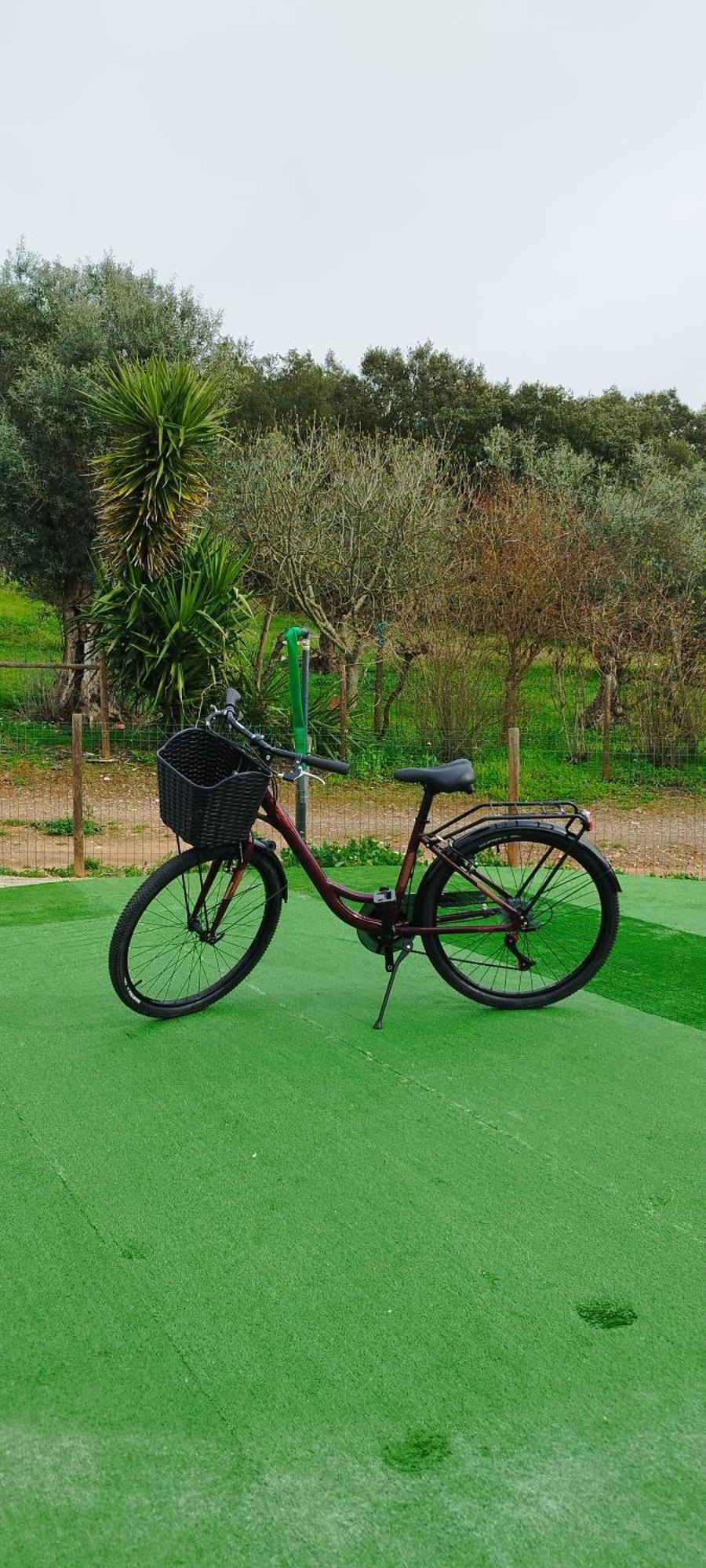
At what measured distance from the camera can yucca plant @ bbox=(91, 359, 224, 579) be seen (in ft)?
37.3

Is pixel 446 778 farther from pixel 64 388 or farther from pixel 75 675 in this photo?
pixel 64 388

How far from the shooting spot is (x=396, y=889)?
3.64m

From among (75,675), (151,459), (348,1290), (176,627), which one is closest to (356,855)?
(348,1290)

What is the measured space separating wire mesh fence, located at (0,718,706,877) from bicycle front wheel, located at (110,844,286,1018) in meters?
4.30

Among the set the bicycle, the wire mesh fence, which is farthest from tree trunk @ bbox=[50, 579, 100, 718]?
the bicycle

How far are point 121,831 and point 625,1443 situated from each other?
841cm

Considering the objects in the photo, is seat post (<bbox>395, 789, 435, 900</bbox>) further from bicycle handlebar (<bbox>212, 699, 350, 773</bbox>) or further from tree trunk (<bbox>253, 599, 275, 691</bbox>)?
tree trunk (<bbox>253, 599, 275, 691</bbox>)

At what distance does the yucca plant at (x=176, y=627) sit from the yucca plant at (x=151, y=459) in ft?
0.84

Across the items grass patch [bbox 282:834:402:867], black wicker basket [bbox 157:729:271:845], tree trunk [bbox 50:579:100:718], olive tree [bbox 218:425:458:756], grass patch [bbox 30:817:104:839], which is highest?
olive tree [bbox 218:425:458:756]

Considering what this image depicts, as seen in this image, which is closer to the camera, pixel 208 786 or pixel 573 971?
pixel 208 786

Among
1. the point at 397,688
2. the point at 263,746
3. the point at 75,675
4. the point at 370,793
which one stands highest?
the point at 75,675

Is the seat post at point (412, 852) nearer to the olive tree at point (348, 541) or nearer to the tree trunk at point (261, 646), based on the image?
the tree trunk at point (261, 646)

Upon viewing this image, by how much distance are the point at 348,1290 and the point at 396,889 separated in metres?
1.63

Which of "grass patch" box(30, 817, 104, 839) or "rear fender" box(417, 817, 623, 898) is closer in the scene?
"rear fender" box(417, 817, 623, 898)
